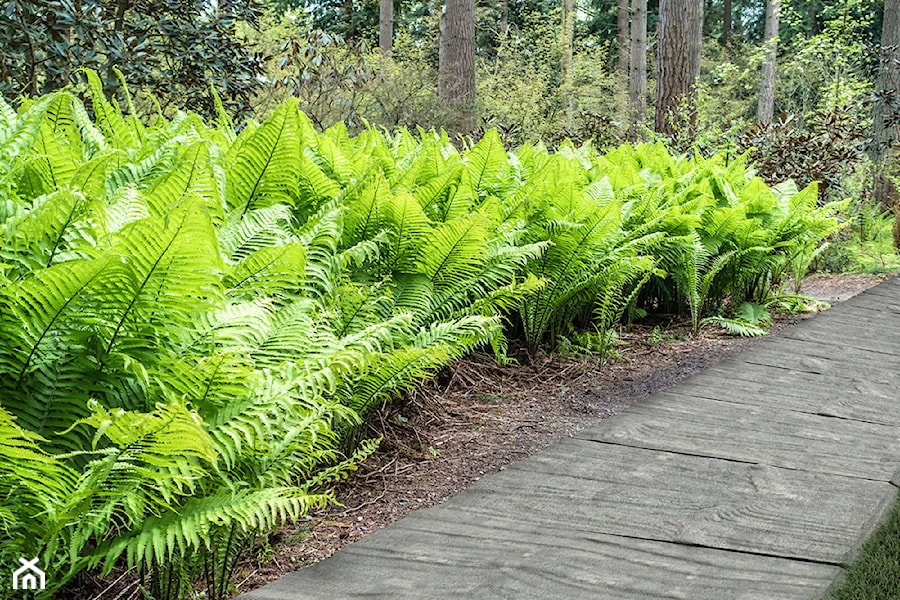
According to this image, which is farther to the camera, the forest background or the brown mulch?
the forest background

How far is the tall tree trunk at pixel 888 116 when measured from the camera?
9.18m

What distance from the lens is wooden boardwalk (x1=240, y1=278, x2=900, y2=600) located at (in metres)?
1.63

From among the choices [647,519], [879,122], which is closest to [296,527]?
[647,519]

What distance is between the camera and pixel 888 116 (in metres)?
9.36

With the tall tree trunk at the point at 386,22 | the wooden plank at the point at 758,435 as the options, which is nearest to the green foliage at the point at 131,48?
the wooden plank at the point at 758,435

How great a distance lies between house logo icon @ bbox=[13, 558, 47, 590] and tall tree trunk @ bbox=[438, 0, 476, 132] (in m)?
9.52

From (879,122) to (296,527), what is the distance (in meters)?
9.87

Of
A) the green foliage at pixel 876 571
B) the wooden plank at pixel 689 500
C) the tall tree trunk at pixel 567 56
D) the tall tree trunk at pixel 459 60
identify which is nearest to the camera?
the green foliage at pixel 876 571

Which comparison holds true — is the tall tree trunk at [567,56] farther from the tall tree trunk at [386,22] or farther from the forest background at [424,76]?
the tall tree trunk at [386,22]

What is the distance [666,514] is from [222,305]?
3.77 feet

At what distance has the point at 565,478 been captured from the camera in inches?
85.0

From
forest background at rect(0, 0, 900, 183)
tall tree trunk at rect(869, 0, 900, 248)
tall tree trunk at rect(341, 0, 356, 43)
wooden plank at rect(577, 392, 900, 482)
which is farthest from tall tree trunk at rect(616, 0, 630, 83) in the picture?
wooden plank at rect(577, 392, 900, 482)

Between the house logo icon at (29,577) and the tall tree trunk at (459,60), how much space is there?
9.52 meters

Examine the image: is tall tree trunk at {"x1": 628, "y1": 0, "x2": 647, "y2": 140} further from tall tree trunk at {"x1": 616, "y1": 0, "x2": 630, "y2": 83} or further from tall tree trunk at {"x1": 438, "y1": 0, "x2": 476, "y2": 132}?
tall tree trunk at {"x1": 438, "y1": 0, "x2": 476, "y2": 132}
